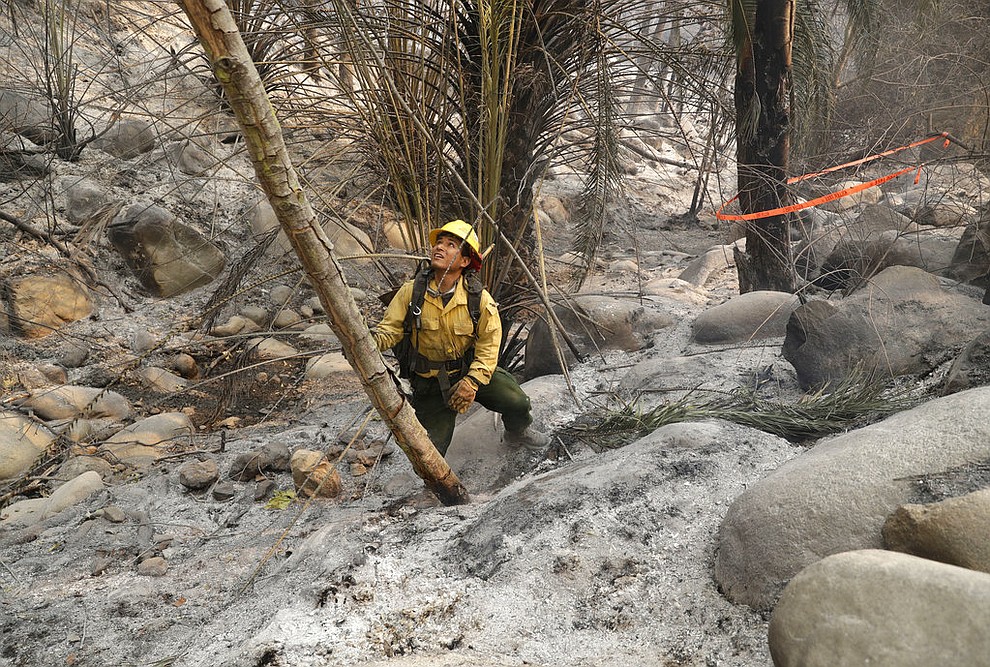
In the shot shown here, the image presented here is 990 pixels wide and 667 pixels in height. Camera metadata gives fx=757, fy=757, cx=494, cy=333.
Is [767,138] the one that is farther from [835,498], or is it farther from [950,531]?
[950,531]

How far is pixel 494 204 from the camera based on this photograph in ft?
11.9

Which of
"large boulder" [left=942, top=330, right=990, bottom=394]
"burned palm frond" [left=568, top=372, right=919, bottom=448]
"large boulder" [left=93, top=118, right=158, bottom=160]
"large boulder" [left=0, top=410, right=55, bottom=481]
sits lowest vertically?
"large boulder" [left=0, top=410, right=55, bottom=481]

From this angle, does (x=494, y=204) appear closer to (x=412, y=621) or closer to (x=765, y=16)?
(x=412, y=621)

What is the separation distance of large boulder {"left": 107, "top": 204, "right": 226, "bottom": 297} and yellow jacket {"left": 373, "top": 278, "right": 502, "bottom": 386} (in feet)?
11.2

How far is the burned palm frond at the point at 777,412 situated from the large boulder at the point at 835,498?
76cm

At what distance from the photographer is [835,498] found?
6.56 ft

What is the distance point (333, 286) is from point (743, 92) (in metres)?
3.62

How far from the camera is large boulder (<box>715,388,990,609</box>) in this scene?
1.95m

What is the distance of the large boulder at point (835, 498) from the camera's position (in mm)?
1952

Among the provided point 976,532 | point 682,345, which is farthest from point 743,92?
point 976,532

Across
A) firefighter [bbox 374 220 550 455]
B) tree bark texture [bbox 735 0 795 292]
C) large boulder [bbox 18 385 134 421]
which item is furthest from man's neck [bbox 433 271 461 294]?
large boulder [bbox 18 385 134 421]

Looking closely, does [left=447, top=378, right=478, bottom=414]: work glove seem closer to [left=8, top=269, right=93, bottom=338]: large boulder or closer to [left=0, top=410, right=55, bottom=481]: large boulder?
[left=0, top=410, right=55, bottom=481]: large boulder

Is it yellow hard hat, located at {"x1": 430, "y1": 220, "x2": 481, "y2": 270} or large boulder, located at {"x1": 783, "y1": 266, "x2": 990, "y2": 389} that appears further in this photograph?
large boulder, located at {"x1": 783, "y1": 266, "x2": 990, "y2": 389}

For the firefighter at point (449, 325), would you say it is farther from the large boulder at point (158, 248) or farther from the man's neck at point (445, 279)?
the large boulder at point (158, 248)
